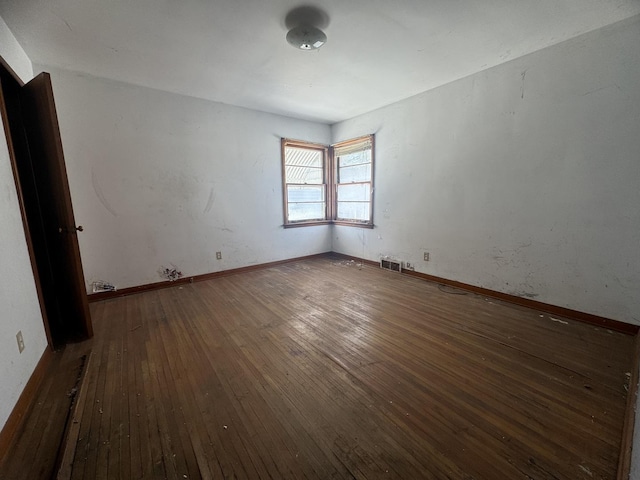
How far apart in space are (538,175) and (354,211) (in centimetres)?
278

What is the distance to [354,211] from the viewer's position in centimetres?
493

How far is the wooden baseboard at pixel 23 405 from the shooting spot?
50.1 inches

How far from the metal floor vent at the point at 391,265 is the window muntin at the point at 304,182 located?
1580 millimetres

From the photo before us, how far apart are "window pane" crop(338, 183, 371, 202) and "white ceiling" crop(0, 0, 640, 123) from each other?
1.71 m

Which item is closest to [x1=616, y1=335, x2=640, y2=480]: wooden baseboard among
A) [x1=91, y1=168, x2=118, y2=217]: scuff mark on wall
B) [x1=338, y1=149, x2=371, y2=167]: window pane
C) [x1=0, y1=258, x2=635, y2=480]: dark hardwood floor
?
[x1=0, y1=258, x2=635, y2=480]: dark hardwood floor

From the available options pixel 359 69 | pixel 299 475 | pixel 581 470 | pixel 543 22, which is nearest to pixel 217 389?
pixel 299 475

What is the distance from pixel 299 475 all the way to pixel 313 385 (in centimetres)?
56

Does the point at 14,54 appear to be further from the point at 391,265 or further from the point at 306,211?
the point at 391,265

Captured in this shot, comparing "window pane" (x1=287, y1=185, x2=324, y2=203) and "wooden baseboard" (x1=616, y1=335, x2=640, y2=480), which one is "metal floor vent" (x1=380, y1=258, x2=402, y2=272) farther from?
"wooden baseboard" (x1=616, y1=335, x2=640, y2=480)

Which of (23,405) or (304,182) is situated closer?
(23,405)

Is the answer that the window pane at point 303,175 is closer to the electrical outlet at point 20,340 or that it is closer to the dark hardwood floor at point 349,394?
the dark hardwood floor at point 349,394

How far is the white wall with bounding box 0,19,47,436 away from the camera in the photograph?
1.41 m

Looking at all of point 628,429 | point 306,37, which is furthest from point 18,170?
point 628,429

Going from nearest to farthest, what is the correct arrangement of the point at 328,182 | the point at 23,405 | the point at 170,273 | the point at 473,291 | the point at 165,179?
1. the point at 23,405
2. the point at 473,291
3. the point at 165,179
4. the point at 170,273
5. the point at 328,182
